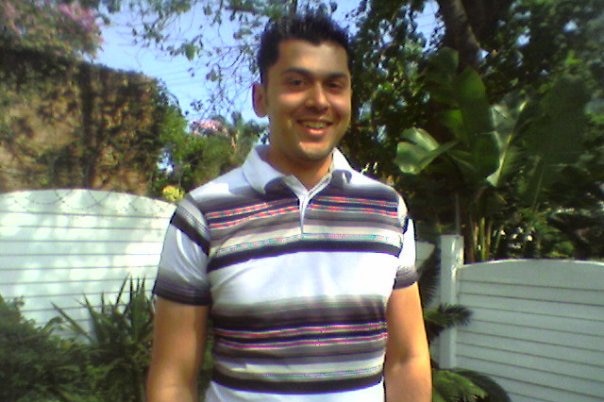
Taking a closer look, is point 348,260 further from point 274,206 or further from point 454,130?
point 454,130

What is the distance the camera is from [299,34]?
1.48 m

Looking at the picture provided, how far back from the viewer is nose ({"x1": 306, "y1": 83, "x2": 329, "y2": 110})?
4.69 ft

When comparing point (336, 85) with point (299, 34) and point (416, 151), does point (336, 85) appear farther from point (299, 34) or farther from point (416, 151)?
point (416, 151)

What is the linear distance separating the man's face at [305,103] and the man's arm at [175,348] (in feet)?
1.05

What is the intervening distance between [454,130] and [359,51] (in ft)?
5.37

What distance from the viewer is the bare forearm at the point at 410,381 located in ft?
4.98

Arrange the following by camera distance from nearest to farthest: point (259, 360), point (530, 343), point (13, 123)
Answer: point (259, 360) < point (13, 123) < point (530, 343)

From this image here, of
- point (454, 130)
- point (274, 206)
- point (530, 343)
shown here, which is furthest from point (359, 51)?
→ point (274, 206)

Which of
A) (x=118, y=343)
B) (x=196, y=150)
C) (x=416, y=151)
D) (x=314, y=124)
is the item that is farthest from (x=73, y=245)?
(x=314, y=124)

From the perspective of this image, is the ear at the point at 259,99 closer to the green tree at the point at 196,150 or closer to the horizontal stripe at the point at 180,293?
the horizontal stripe at the point at 180,293

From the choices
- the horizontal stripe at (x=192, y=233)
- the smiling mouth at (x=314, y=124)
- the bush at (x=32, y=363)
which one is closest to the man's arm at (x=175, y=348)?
the horizontal stripe at (x=192, y=233)

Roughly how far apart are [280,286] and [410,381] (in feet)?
1.15

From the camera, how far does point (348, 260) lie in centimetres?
141

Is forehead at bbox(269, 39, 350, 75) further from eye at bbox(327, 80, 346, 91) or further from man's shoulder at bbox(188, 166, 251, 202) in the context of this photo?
man's shoulder at bbox(188, 166, 251, 202)
